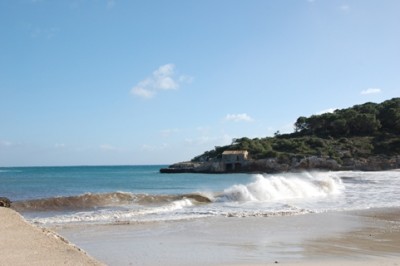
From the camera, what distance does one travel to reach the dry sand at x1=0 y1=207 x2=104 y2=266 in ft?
19.3

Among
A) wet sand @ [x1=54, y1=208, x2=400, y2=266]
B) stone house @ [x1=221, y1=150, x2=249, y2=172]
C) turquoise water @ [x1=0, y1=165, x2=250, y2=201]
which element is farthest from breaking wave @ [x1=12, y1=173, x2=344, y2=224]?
stone house @ [x1=221, y1=150, x2=249, y2=172]

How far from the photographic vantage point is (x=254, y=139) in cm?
10144

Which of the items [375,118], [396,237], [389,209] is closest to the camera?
[396,237]

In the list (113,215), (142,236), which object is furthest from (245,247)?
(113,215)

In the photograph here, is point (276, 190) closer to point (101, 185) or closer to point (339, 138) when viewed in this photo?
point (101, 185)

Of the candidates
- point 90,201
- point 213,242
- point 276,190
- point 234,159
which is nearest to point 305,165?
point 234,159

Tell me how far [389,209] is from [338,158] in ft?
206

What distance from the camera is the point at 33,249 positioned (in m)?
6.43

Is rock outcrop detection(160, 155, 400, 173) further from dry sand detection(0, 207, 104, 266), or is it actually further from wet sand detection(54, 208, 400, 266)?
dry sand detection(0, 207, 104, 266)

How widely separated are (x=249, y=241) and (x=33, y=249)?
17.6 ft

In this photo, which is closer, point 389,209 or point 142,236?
point 142,236

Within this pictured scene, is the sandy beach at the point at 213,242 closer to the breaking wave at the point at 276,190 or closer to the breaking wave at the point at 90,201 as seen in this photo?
the breaking wave at the point at 90,201

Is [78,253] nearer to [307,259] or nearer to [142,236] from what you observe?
[307,259]

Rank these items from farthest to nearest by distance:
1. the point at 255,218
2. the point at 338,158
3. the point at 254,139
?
the point at 254,139, the point at 338,158, the point at 255,218
